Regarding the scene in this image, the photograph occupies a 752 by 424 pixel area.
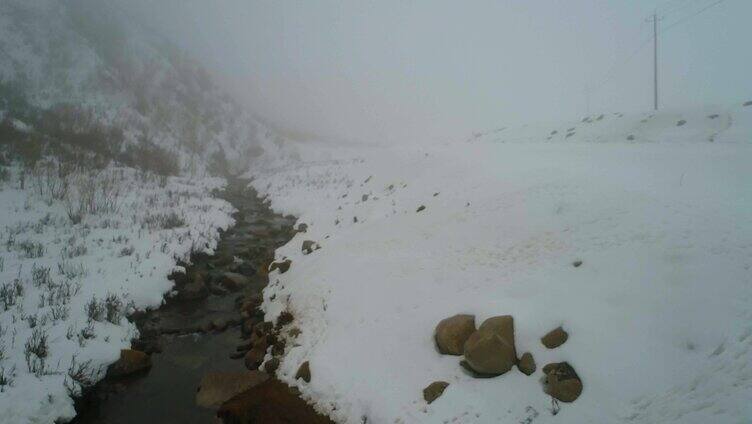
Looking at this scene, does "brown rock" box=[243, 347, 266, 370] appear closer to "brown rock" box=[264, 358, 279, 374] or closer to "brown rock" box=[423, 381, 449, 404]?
"brown rock" box=[264, 358, 279, 374]

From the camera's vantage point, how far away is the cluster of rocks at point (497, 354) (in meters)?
4.54

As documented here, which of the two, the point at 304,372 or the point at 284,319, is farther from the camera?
the point at 284,319

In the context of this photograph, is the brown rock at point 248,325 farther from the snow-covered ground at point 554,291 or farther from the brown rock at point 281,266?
the brown rock at point 281,266

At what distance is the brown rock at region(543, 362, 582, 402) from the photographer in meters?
4.41

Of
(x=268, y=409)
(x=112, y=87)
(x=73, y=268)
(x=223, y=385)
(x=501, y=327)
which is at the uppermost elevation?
(x=112, y=87)

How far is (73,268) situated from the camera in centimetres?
855

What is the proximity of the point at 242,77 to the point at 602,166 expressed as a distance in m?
67.1

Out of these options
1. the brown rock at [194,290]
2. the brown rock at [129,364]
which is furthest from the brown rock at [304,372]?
the brown rock at [194,290]

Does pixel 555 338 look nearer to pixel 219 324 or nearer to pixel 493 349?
pixel 493 349

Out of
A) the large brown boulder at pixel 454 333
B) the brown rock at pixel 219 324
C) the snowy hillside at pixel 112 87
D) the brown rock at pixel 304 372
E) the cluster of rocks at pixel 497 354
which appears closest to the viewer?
the cluster of rocks at pixel 497 354

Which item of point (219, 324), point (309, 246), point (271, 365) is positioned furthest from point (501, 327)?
point (309, 246)

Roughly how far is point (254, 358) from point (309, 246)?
181 inches

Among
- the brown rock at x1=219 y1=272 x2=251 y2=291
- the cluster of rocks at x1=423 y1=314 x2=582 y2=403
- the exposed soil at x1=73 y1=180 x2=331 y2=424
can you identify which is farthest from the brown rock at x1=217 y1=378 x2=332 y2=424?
the brown rock at x1=219 y1=272 x2=251 y2=291

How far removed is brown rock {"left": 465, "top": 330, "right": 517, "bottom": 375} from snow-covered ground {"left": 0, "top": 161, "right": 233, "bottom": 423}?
5.44 meters
